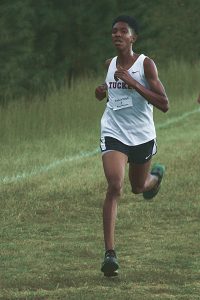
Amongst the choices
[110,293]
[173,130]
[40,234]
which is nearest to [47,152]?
[173,130]

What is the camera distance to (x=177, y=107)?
2925 centimetres

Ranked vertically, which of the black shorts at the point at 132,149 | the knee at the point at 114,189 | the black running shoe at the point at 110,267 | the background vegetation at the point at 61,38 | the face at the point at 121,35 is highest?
the background vegetation at the point at 61,38

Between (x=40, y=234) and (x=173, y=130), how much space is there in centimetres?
1276

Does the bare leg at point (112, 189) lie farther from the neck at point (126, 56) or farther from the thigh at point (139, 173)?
the neck at point (126, 56)

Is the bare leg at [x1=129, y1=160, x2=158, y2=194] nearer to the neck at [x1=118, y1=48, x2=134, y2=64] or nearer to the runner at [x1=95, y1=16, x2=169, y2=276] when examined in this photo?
the runner at [x1=95, y1=16, x2=169, y2=276]

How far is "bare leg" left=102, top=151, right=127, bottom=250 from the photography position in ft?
27.1

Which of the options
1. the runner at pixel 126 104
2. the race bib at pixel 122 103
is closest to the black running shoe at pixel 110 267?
the runner at pixel 126 104

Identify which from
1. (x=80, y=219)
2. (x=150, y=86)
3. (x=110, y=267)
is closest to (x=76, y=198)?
(x=80, y=219)

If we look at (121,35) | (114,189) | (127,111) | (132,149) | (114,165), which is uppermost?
(121,35)

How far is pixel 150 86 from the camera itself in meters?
8.70

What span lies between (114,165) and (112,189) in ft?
0.70

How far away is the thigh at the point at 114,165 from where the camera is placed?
8.48 m

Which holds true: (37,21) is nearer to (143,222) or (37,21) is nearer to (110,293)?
(143,222)

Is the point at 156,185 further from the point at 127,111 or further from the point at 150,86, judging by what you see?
the point at 150,86
